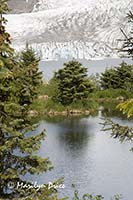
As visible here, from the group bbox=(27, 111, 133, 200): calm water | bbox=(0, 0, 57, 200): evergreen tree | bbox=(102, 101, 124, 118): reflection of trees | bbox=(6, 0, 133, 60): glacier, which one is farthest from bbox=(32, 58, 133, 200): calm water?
bbox=(6, 0, 133, 60): glacier

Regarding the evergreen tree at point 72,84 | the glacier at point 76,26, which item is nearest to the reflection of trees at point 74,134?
the evergreen tree at point 72,84

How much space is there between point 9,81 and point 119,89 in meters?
23.5

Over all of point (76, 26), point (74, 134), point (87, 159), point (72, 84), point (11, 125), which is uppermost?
point (76, 26)

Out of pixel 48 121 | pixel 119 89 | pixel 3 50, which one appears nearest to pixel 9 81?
pixel 3 50

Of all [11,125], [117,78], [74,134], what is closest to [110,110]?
[117,78]

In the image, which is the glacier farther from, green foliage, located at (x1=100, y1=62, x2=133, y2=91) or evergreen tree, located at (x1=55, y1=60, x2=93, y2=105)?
evergreen tree, located at (x1=55, y1=60, x2=93, y2=105)

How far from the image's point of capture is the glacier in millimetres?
79812

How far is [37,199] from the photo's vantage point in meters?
4.84

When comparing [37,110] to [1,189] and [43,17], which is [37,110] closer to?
[1,189]

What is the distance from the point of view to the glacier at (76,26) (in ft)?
262

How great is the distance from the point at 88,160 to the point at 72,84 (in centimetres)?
1216

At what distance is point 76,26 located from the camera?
294 ft

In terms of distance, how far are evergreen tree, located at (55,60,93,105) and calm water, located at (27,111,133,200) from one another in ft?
16.2

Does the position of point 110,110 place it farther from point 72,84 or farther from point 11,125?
point 11,125
